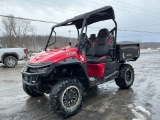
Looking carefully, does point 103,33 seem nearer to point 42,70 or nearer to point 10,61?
point 42,70

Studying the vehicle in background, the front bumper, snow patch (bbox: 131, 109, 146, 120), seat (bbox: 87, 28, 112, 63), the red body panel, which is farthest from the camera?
the vehicle in background

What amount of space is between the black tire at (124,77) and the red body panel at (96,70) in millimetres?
991

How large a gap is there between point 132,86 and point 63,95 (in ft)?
10.8

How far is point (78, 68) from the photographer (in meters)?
4.24

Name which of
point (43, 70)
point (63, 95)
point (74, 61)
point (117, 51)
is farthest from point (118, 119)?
point (117, 51)

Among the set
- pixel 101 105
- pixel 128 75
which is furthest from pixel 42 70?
pixel 128 75

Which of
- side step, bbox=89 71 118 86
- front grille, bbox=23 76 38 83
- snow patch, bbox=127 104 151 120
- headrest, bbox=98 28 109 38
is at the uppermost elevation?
headrest, bbox=98 28 109 38

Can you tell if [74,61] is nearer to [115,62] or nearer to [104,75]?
[104,75]

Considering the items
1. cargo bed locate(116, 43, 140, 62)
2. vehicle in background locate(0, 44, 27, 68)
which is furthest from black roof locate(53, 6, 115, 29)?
vehicle in background locate(0, 44, 27, 68)

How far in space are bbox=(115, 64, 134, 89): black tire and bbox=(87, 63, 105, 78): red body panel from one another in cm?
99

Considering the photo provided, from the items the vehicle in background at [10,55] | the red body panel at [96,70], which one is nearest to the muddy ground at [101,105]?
the red body panel at [96,70]

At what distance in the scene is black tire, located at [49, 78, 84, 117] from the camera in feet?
11.9

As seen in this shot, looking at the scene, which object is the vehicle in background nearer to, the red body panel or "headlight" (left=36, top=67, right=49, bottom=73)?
the red body panel

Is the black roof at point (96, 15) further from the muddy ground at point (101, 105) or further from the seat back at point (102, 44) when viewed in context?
the muddy ground at point (101, 105)
